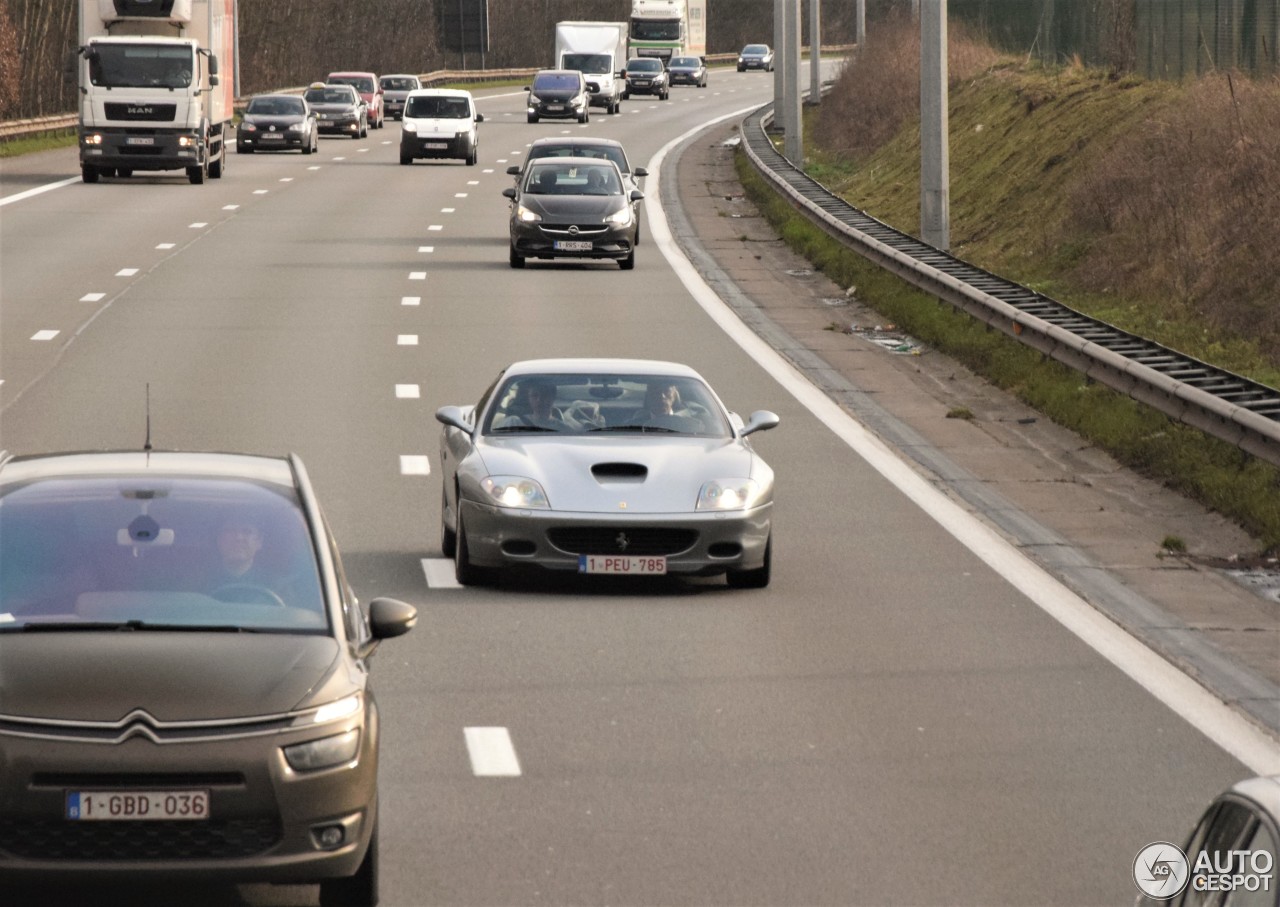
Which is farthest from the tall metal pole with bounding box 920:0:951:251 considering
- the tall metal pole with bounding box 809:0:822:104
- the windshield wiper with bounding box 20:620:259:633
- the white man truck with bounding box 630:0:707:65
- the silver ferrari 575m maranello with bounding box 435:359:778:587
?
the white man truck with bounding box 630:0:707:65

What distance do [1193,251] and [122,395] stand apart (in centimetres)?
1191

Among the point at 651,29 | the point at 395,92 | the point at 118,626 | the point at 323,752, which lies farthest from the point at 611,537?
the point at 651,29

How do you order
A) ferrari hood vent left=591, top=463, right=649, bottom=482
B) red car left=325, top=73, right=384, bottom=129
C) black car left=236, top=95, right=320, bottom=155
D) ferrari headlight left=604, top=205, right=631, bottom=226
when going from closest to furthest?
ferrari hood vent left=591, top=463, right=649, bottom=482
ferrari headlight left=604, top=205, right=631, bottom=226
black car left=236, top=95, right=320, bottom=155
red car left=325, top=73, right=384, bottom=129

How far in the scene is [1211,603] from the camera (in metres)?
13.2

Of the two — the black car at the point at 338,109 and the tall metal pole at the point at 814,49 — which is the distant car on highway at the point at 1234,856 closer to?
the tall metal pole at the point at 814,49

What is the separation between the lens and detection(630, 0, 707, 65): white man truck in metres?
106

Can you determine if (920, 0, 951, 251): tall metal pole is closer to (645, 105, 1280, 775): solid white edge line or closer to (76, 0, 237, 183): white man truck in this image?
(645, 105, 1280, 775): solid white edge line

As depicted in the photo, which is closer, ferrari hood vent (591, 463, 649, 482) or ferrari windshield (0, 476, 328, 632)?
ferrari windshield (0, 476, 328, 632)

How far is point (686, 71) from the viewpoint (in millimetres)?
106938

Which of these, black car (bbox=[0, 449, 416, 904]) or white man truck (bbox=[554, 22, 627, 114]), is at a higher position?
white man truck (bbox=[554, 22, 627, 114])

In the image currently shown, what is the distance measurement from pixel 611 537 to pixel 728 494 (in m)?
0.68

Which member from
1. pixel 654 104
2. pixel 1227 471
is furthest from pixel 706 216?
pixel 654 104

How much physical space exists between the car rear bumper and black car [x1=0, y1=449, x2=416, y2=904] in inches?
206

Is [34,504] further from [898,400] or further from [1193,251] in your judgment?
[1193,251]
